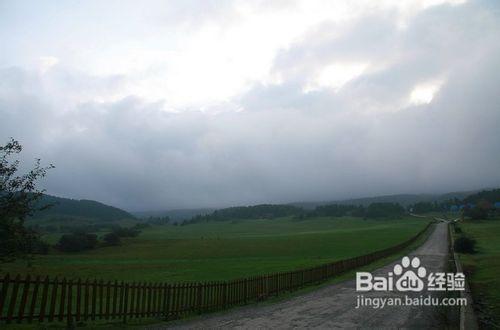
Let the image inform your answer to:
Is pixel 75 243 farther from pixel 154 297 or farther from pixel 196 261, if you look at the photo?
pixel 154 297

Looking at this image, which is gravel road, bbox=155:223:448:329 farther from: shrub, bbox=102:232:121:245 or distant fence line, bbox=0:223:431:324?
shrub, bbox=102:232:121:245

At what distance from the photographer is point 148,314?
1706 centimetres

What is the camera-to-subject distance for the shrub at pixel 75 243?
339ft

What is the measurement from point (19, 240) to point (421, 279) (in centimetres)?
2574

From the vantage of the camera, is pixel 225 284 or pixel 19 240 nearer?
pixel 19 240

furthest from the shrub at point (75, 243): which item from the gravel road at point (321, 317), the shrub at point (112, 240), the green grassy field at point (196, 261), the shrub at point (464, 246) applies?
the gravel road at point (321, 317)

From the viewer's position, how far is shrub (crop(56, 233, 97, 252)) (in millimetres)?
103312

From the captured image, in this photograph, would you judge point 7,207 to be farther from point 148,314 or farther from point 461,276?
point 461,276

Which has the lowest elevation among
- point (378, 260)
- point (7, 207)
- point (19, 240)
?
point (378, 260)

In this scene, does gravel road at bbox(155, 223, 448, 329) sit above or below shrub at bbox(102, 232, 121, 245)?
above

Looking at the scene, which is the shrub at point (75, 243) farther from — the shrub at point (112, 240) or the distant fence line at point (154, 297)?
the distant fence line at point (154, 297)

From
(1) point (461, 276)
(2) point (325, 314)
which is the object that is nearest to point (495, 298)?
(1) point (461, 276)

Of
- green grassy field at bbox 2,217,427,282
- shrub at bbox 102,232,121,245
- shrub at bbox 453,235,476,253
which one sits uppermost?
shrub at bbox 453,235,476,253

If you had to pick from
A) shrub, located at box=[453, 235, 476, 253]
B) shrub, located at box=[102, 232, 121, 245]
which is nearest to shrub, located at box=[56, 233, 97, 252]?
shrub, located at box=[102, 232, 121, 245]
